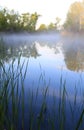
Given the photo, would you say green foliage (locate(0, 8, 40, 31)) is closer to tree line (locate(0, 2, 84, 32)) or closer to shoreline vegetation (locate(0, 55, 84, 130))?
tree line (locate(0, 2, 84, 32))

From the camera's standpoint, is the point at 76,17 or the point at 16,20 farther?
the point at 16,20


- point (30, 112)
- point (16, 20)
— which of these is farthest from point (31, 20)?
point (30, 112)

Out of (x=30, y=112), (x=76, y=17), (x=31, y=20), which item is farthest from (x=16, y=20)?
(x=30, y=112)

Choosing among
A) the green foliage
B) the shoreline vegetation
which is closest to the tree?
the green foliage

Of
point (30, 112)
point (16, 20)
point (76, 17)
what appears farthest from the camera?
point (16, 20)

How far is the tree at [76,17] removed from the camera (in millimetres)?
29456

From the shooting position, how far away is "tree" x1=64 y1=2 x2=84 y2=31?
1160 inches

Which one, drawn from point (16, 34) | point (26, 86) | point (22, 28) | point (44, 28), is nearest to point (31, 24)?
point (22, 28)

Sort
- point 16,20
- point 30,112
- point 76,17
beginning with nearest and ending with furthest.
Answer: point 30,112 → point 76,17 → point 16,20

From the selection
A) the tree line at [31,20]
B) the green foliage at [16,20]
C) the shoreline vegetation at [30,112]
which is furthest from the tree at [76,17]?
the shoreline vegetation at [30,112]

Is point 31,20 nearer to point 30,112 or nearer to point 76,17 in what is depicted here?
point 76,17

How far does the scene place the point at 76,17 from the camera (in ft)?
98.2

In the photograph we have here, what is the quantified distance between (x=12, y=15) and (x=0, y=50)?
116 ft

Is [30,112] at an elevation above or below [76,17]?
above
